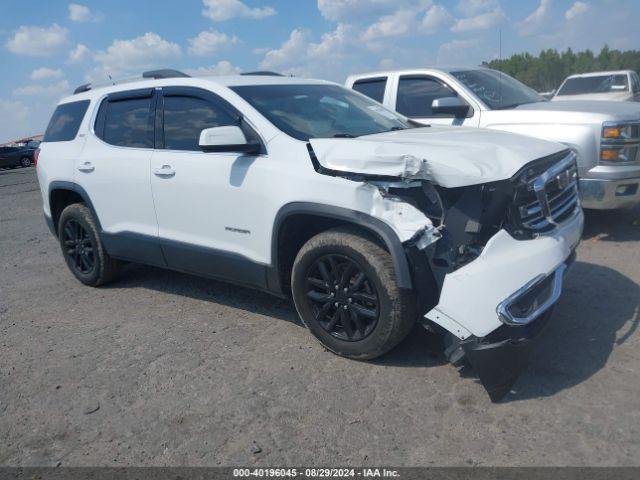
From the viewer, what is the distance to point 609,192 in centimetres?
553

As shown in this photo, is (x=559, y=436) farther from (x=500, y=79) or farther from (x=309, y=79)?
(x=500, y=79)

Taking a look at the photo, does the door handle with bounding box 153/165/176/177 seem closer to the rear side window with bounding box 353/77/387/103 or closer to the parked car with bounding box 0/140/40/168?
the rear side window with bounding box 353/77/387/103

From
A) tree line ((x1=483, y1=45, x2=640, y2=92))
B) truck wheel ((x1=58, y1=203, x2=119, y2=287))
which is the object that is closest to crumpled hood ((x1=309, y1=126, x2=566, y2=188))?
truck wheel ((x1=58, y1=203, x2=119, y2=287))

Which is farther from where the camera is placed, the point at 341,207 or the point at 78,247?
the point at 78,247

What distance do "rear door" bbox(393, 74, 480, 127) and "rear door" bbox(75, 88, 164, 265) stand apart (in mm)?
3415

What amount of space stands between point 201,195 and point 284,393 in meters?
1.62

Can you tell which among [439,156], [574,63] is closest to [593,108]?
[439,156]

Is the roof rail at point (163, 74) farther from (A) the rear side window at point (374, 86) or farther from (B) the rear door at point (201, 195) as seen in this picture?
(A) the rear side window at point (374, 86)

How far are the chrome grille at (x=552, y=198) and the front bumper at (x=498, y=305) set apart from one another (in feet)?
0.69

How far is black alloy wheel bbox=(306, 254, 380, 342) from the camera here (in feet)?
11.2

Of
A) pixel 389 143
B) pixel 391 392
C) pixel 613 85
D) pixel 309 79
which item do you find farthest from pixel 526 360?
pixel 613 85

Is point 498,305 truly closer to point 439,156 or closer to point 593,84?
point 439,156

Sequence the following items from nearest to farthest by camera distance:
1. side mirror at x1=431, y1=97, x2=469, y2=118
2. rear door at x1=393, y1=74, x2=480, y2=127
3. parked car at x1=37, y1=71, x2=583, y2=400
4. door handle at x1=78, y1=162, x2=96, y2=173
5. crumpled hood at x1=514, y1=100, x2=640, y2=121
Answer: parked car at x1=37, y1=71, x2=583, y2=400
door handle at x1=78, y1=162, x2=96, y2=173
crumpled hood at x1=514, y1=100, x2=640, y2=121
side mirror at x1=431, y1=97, x2=469, y2=118
rear door at x1=393, y1=74, x2=480, y2=127

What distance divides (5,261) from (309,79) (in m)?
4.88
